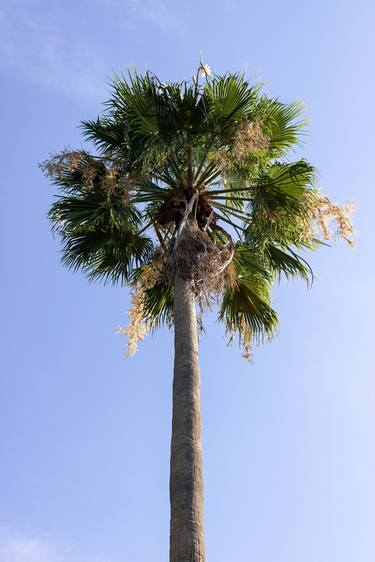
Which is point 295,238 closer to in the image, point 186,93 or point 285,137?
point 285,137

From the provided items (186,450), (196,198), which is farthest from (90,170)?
(186,450)

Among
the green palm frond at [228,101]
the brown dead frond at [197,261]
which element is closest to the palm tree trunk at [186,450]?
the brown dead frond at [197,261]

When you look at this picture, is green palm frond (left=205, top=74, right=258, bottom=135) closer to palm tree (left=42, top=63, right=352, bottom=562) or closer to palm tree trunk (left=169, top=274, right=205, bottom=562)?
palm tree (left=42, top=63, right=352, bottom=562)

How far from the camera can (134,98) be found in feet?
37.4

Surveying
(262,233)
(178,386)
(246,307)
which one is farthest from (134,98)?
(178,386)

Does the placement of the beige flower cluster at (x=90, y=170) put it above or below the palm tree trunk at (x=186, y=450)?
above

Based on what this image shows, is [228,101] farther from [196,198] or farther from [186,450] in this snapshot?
[186,450]

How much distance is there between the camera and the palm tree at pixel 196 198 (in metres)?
10.9

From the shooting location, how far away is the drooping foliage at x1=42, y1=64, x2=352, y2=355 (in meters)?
11.1

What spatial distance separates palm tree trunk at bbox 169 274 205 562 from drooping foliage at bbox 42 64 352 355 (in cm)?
140

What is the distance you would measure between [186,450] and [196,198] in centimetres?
443

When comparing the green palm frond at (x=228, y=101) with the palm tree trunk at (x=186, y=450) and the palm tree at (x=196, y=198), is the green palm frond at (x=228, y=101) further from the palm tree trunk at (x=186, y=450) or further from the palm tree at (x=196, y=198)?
the palm tree trunk at (x=186, y=450)

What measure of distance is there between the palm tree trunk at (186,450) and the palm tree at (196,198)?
0.77 meters

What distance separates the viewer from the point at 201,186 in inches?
460
